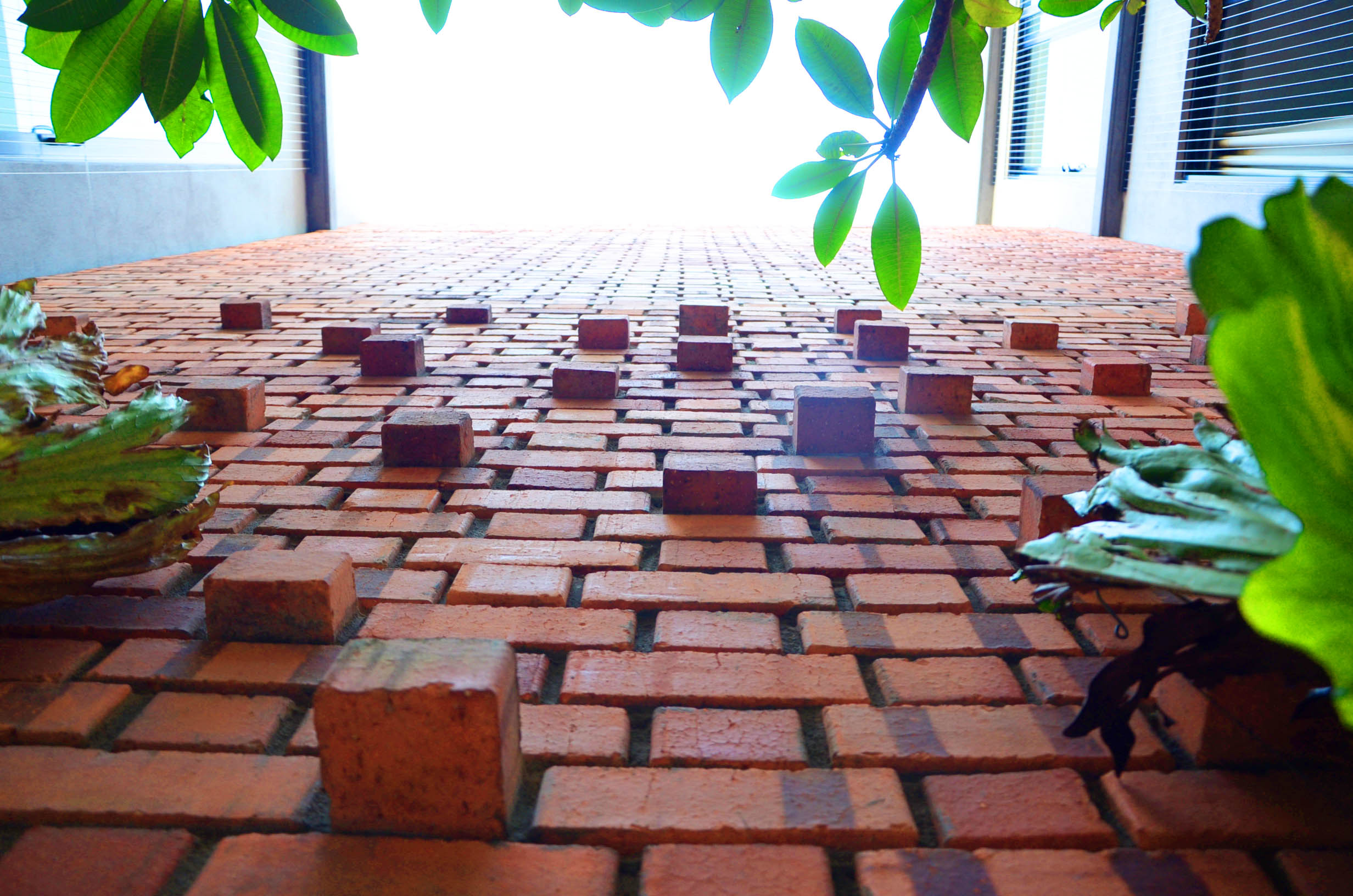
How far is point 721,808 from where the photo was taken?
1.20 metres

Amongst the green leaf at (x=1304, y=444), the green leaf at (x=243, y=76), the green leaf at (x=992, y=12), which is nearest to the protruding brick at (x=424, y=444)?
the green leaf at (x=243, y=76)

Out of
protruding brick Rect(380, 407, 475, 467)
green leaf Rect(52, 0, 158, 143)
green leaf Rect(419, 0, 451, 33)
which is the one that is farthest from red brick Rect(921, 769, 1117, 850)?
protruding brick Rect(380, 407, 475, 467)

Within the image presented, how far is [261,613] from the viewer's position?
5.22ft

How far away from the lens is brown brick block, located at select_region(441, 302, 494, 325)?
15.0 feet

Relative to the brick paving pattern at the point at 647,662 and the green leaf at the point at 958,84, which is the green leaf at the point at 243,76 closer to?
the brick paving pattern at the point at 647,662

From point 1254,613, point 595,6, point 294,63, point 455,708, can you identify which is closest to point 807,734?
point 455,708

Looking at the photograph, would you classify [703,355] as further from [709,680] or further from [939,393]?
[709,680]

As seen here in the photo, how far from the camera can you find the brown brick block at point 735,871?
1.07 m

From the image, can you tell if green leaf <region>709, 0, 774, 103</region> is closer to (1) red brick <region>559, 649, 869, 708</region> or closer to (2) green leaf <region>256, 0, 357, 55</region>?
(2) green leaf <region>256, 0, 357, 55</region>

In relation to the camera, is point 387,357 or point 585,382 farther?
point 387,357

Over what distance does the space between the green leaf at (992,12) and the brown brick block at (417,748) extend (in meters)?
1.14

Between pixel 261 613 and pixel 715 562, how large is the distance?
Answer: 83 centimetres

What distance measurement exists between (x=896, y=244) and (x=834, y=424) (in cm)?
129

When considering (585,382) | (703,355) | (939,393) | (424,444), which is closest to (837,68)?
(424,444)
